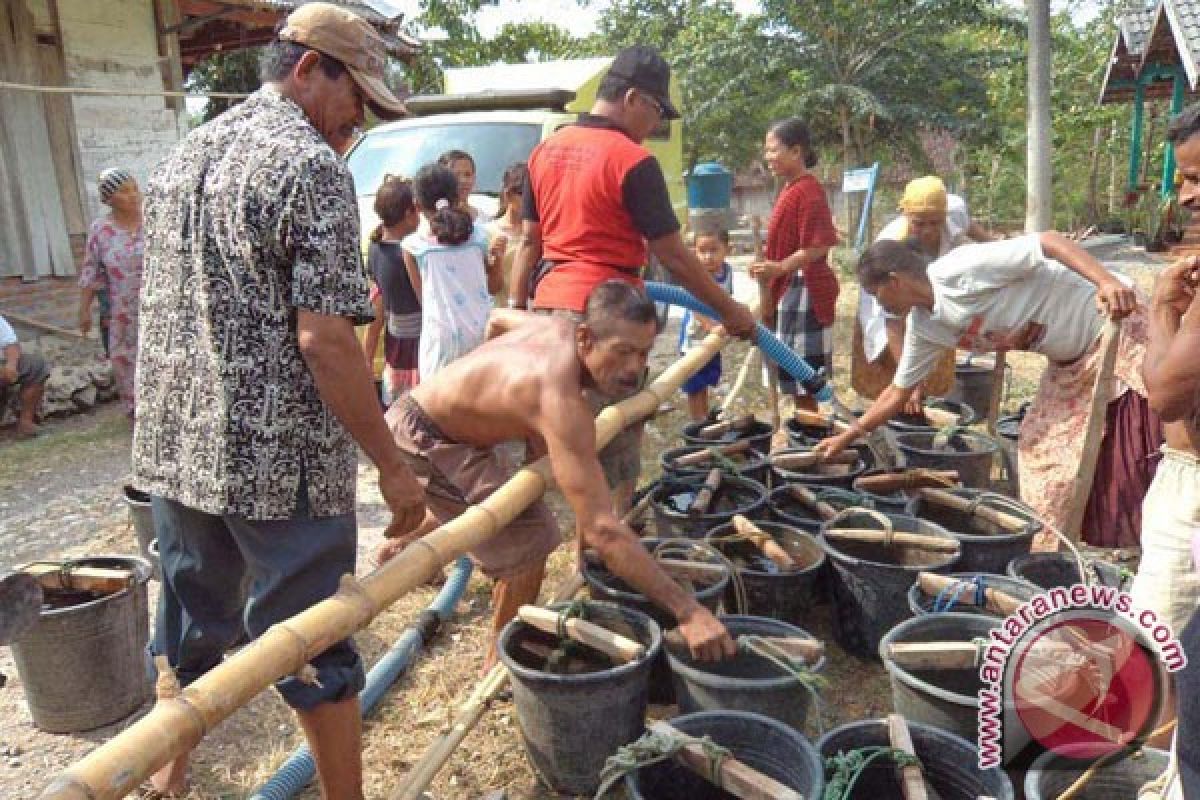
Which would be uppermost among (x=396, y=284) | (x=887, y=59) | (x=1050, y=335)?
(x=887, y=59)

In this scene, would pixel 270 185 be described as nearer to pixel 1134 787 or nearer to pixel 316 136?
pixel 316 136

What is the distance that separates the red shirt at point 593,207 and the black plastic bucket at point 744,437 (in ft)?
4.68

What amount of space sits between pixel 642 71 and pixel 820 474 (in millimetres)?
2191

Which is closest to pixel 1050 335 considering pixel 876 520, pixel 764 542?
pixel 876 520

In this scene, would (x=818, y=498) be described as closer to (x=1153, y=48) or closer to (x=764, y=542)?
(x=764, y=542)

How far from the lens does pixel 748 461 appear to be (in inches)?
181

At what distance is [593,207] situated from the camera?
3693 millimetres

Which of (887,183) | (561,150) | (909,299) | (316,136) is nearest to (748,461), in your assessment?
(909,299)

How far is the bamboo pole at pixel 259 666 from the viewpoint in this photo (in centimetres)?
150

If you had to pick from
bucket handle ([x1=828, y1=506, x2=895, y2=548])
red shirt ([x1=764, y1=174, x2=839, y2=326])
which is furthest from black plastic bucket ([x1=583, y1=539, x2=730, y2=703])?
red shirt ([x1=764, y1=174, x2=839, y2=326])

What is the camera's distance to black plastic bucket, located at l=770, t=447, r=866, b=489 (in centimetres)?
439

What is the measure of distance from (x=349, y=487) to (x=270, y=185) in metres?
0.79

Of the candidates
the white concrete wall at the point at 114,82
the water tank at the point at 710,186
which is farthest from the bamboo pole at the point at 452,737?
the water tank at the point at 710,186

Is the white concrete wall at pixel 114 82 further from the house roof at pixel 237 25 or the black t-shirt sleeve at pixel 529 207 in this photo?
the black t-shirt sleeve at pixel 529 207
